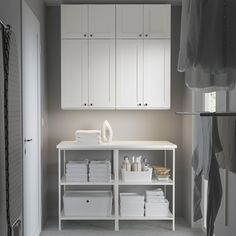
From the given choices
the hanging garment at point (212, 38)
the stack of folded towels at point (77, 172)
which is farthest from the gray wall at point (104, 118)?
the hanging garment at point (212, 38)

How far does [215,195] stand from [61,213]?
2.56 meters

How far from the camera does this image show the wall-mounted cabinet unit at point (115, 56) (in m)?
4.41

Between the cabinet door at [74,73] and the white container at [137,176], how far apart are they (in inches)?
35.0

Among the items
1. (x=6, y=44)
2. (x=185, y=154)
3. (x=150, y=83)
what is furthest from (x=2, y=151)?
(x=185, y=154)

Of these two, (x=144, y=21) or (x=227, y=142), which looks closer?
(x=227, y=142)

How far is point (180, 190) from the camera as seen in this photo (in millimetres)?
4863

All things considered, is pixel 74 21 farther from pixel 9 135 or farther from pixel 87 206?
pixel 9 135

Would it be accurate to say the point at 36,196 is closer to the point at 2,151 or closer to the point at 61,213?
the point at 61,213

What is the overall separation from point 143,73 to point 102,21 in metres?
0.71

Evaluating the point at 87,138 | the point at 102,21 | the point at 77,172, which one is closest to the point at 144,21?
the point at 102,21

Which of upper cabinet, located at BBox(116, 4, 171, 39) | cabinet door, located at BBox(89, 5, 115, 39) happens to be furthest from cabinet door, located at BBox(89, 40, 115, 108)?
upper cabinet, located at BBox(116, 4, 171, 39)

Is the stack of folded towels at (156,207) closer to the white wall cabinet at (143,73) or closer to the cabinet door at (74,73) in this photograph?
the white wall cabinet at (143,73)

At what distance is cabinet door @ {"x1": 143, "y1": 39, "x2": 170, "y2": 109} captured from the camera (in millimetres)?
4445

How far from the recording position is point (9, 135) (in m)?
2.67
